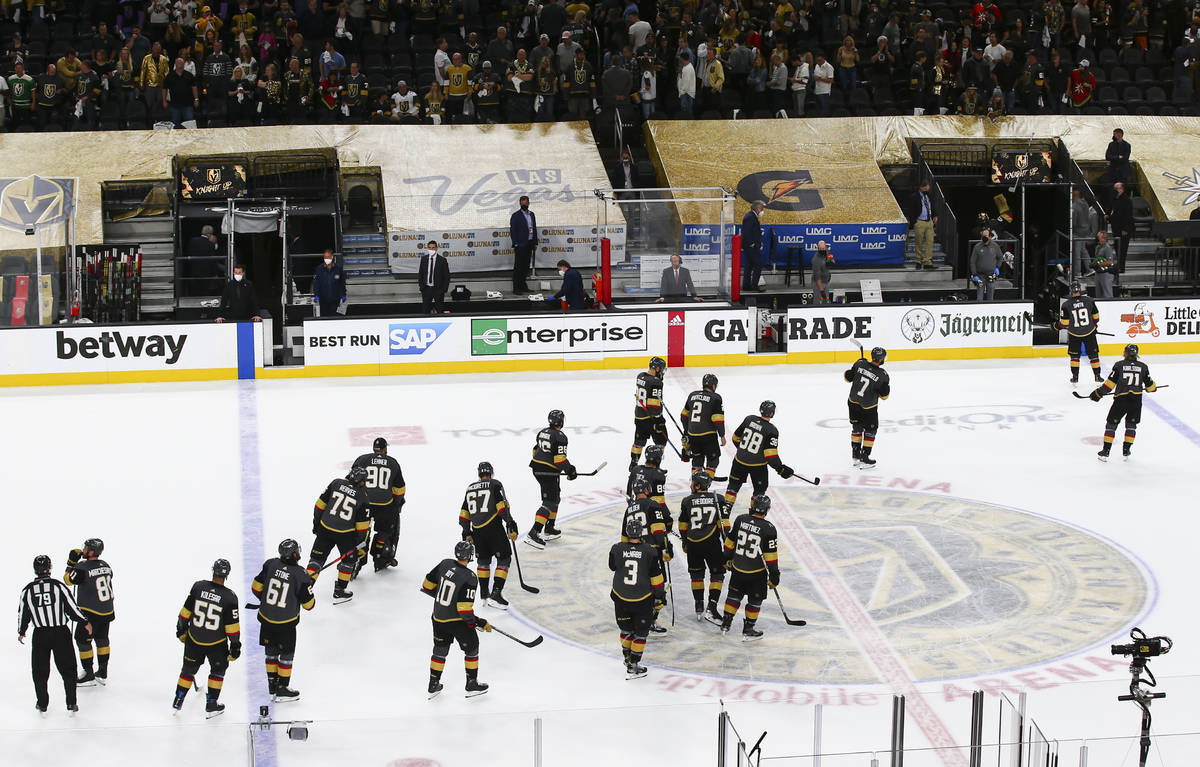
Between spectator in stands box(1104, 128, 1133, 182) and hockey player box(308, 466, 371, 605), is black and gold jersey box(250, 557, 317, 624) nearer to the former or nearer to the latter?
hockey player box(308, 466, 371, 605)

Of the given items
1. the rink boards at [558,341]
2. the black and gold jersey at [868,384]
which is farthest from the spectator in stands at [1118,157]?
the black and gold jersey at [868,384]

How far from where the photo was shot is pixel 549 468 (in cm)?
1461

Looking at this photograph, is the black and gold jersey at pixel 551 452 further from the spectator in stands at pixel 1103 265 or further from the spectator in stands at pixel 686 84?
the spectator in stands at pixel 686 84

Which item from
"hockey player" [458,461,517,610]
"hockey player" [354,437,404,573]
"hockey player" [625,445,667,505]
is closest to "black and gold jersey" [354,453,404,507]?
"hockey player" [354,437,404,573]

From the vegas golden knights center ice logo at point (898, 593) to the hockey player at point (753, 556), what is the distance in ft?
1.54

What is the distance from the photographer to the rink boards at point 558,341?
21547 mm

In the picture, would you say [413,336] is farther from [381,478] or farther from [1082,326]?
[1082,326]

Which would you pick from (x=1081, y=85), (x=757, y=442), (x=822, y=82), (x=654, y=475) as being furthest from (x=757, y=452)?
(x=1081, y=85)

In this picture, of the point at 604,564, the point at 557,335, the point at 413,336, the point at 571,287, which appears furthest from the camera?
the point at 571,287

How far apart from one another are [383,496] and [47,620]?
3.47 metres

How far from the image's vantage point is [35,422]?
64.3 feet

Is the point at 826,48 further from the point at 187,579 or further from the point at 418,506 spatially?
the point at 187,579

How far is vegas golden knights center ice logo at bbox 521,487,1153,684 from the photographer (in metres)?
12.6

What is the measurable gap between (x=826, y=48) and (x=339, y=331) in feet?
42.3
